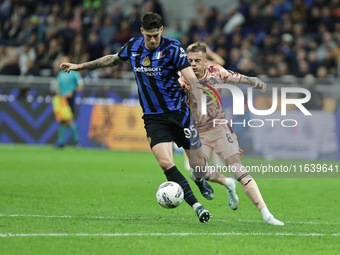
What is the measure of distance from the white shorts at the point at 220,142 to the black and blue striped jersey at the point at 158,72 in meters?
0.78

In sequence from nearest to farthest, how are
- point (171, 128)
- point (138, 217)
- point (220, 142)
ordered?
point (171, 128) < point (138, 217) < point (220, 142)

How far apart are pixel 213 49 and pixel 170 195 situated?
41.1 ft

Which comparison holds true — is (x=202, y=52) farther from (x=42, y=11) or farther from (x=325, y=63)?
(x=42, y=11)

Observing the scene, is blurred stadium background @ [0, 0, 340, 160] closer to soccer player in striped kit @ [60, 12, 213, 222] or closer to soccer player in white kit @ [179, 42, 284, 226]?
soccer player in white kit @ [179, 42, 284, 226]

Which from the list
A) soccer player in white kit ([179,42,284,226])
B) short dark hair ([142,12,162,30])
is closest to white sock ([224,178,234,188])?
soccer player in white kit ([179,42,284,226])

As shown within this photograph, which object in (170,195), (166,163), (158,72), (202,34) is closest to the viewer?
(170,195)

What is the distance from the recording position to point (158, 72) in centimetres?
684

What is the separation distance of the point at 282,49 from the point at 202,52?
1034 cm

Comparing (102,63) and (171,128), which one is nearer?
(171,128)

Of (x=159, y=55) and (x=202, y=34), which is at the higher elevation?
(x=202, y=34)

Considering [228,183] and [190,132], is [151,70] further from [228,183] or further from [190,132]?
[228,183]

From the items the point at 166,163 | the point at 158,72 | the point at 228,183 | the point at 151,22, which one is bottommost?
the point at 228,183

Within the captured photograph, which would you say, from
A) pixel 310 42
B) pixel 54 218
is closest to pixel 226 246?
pixel 54 218

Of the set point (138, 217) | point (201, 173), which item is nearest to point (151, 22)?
point (201, 173)
